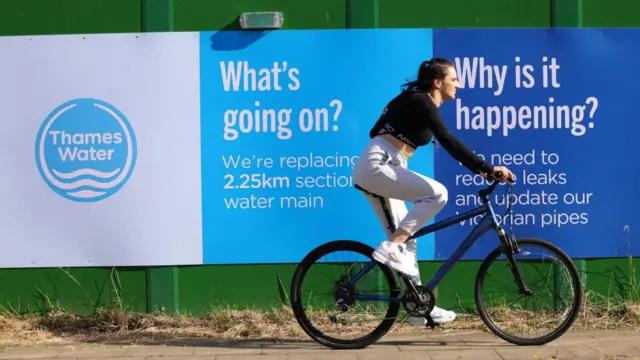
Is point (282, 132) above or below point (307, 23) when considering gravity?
below

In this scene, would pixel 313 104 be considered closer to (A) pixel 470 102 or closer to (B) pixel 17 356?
(A) pixel 470 102

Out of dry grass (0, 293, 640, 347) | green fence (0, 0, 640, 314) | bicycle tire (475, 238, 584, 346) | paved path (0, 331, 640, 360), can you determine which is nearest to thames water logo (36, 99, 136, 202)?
green fence (0, 0, 640, 314)

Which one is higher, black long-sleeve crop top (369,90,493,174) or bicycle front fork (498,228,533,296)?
black long-sleeve crop top (369,90,493,174)

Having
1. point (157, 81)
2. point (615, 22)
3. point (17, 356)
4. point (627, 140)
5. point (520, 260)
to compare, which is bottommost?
point (17, 356)

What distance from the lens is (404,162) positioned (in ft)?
17.0

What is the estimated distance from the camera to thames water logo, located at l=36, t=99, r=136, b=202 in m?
5.98

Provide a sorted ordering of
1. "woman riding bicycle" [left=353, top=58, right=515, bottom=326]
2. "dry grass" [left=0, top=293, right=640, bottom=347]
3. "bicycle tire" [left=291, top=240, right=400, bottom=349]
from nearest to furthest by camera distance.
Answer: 1. "woman riding bicycle" [left=353, top=58, right=515, bottom=326]
2. "bicycle tire" [left=291, top=240, right=400, bottom=349]
3. "dry grass" [left=0, top=293, right=640, bottom=347]

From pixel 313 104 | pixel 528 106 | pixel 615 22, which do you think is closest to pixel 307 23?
pixel 313 104

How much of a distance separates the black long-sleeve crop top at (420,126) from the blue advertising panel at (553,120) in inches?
38.7

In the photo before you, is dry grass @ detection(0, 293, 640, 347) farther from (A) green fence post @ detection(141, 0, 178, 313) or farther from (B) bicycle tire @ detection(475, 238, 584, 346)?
(B) bicycle tire @ detection(475, 238, 584, 346)

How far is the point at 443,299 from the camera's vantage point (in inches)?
241

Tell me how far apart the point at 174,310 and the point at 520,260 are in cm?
249

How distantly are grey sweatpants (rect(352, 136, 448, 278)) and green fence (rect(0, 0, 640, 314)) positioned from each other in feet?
3.61

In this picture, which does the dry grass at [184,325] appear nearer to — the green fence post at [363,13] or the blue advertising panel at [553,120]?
the blue advertising panel at [553,120]
